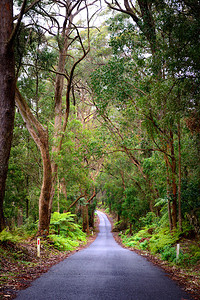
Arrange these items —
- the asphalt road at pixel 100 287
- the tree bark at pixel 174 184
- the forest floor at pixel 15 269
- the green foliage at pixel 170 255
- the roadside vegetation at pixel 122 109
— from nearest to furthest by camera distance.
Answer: the asphalt road at pixel 100 287 < the forest floor at pixel 15 269 < the roadside vegetation at pixel 122 109 < the green foliage at pixel 170 255 < the tree bark at pixel 174 184

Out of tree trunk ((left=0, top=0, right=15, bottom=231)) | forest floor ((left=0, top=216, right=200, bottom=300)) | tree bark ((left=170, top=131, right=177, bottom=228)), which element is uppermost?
tree trunk ((left=0, top=0, right=15, bottom=231))

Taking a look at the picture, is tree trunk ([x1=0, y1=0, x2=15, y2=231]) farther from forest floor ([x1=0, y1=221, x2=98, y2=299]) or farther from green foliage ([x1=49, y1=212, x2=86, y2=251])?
green foliage ([x1=49, y1=212, x2=86, y2=251])

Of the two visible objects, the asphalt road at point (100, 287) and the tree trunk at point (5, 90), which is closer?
the asphalt road at point (100, 287)

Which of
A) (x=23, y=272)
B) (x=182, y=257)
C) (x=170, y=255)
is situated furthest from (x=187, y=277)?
(x=23, y=272)

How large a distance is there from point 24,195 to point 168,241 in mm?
10817

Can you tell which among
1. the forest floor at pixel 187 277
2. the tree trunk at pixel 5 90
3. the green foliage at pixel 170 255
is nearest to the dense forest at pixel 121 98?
the tree trunk at pixel 5 90

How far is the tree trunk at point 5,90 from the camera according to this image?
8484 mm

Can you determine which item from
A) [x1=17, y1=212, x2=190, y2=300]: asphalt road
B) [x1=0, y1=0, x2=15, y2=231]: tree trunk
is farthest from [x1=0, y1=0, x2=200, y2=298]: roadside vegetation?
[x1=17, y1=212, x2=190, y2=300]: asphalt road

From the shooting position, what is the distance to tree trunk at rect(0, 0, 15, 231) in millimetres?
8484

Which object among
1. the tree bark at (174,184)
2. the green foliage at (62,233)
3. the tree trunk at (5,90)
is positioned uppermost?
the tree trunk at (5,90)

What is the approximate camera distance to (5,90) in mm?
8641

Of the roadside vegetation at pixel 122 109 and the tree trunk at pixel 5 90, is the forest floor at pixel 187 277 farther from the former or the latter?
the tree trunk at pixel 5 90

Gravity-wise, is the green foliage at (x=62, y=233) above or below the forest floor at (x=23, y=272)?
below

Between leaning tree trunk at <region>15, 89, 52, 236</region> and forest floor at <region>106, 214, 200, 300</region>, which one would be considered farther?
leaning tree trunk at <region>15, 89, 52, 236</region>
